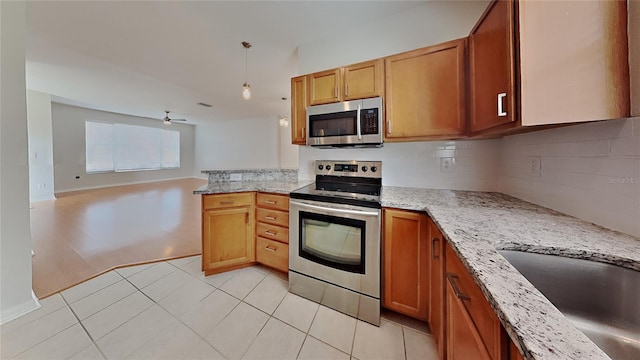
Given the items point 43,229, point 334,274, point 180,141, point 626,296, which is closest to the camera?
point 626,296

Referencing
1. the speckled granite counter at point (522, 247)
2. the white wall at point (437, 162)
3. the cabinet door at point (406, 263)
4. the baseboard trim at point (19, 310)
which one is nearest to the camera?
the speckled granite counter at point (522, 247)

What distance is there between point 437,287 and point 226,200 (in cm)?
188

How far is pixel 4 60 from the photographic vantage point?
1523 millimetres

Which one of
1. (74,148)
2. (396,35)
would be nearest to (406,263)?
(396,35)

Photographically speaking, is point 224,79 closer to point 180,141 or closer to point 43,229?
point 43,229

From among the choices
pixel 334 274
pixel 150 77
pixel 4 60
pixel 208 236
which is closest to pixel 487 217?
pixel 334 274

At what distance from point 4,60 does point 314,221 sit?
2.52 meters

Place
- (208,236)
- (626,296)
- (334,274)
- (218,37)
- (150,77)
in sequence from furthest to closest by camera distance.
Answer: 1. (150,77)
2. (218,37)
3. (208,236)
4. (334,274)
5. (626,296)

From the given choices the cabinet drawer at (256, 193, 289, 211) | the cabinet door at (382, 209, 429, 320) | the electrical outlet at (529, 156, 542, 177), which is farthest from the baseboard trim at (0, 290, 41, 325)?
the electrical outlet at (529, 156, 542, 177)

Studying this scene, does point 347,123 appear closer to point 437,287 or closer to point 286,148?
point 437,287

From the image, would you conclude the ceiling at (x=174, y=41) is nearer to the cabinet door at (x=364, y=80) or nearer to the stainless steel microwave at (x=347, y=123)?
the cabinet door at (x=364, y=80)

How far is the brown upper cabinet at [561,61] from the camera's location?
0.82 metres

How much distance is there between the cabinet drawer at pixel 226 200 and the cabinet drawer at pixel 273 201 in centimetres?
10

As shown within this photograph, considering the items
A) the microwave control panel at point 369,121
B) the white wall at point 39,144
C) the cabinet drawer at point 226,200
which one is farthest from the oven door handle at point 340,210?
the white wall at point 39,144
